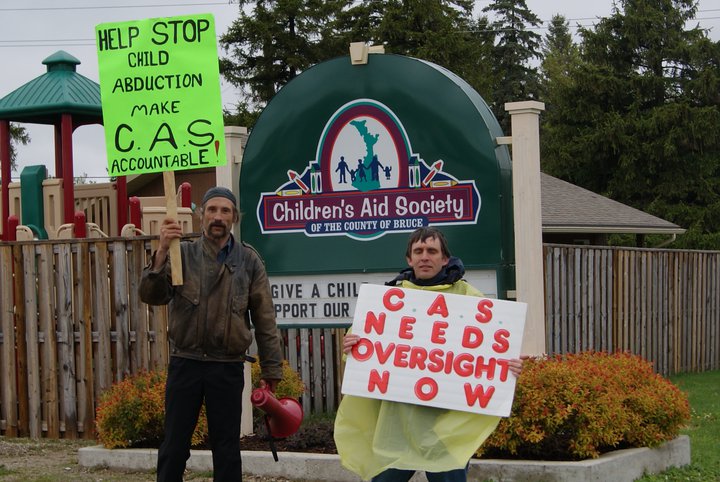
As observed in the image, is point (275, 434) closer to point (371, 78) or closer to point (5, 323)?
point (371, 78)

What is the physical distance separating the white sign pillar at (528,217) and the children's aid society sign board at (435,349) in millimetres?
2166

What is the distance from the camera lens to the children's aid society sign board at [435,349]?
5.16 metres

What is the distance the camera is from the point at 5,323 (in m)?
10.6

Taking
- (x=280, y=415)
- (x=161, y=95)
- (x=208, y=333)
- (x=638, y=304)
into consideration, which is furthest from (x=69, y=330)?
(x=638, y=304)

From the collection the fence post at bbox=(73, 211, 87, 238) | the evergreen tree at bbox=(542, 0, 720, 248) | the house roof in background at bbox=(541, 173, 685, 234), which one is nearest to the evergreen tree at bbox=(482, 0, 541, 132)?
the evergreen tree at bbox=(542, 0, 720, 248)

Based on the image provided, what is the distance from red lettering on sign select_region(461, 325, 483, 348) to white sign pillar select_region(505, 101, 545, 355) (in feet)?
7.23

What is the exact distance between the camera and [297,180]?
26.4ft

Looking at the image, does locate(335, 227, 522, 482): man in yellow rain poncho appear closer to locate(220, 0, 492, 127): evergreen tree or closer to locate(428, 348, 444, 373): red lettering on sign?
locate(428, 348, 444, 373): red lettering on sign

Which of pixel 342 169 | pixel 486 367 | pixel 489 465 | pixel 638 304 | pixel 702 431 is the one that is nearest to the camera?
pixel 486 367

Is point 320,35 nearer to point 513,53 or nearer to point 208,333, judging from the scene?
point 513,53

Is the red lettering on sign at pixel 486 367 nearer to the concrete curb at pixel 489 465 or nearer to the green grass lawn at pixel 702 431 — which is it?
the concrete curb at pixel 489 465

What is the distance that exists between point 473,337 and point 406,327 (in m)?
0.34

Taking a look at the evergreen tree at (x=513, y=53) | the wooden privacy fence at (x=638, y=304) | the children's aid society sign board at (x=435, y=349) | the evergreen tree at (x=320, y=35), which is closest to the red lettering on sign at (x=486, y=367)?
the children's aid society sign board at (x=435, y=349)

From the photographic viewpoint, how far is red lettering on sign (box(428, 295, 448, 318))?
525 cm
